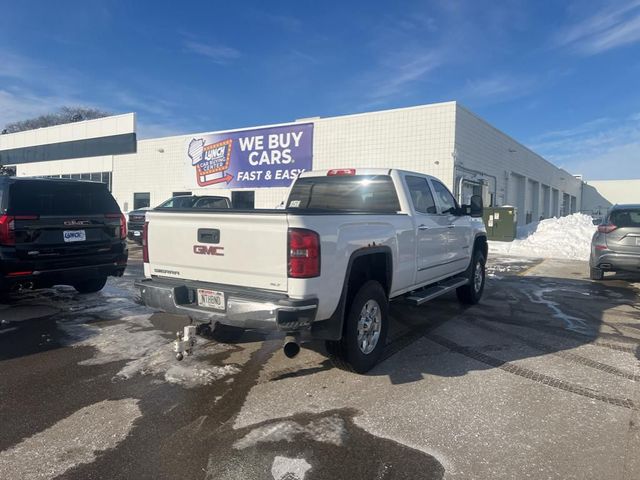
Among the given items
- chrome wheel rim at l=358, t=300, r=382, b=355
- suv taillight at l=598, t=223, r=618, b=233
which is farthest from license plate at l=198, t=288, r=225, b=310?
suv taillight at l=598, t=223, r=618, b=233

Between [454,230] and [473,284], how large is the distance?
1.47 meters

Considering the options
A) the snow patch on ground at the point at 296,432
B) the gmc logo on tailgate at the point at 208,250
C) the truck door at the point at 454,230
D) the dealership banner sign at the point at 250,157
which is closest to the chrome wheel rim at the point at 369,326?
the snow patch on ground at the point at 296,432

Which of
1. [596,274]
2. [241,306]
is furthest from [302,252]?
[596,274]

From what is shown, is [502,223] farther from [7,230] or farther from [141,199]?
[141,199]

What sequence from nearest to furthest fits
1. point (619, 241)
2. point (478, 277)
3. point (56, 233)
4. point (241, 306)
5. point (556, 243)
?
point (241, 306) < point (56, 233) < point (478, 277) < point (619, 241) < point (556, 243)

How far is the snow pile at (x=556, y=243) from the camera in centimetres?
1752

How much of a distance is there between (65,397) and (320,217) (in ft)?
8.56

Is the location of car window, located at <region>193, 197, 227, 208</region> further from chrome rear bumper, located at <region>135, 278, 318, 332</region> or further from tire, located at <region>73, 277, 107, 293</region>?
chrome rear bumper, located at <region>135, 278, 318, 332</region>

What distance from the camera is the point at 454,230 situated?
652 centimetres

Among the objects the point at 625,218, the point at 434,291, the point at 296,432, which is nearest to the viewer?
the point at 296,432

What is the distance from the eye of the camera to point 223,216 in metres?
3.94

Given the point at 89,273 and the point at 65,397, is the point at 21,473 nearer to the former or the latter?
the point at 65,397

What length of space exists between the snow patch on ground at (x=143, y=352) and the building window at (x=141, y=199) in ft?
90.6

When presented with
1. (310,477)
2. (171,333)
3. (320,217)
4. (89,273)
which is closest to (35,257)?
(89,273)
